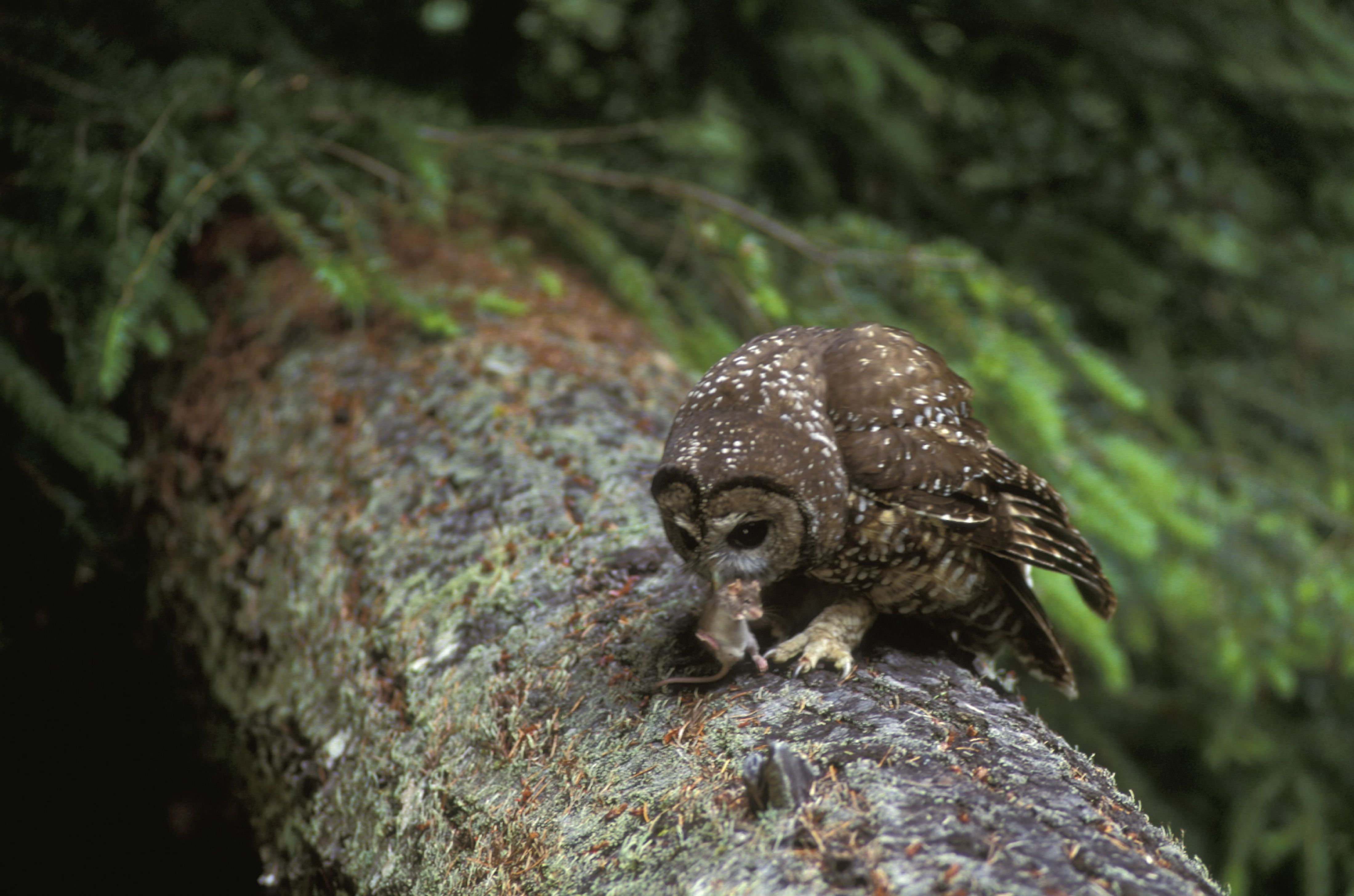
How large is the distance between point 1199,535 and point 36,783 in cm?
400

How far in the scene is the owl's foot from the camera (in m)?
1.89

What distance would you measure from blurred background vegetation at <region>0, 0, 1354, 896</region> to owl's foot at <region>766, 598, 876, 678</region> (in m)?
1.08

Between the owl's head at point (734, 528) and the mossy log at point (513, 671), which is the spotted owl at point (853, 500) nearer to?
the owl's head at point (734, 528)

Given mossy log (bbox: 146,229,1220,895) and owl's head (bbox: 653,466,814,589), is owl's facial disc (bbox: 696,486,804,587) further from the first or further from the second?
mossy log (bbox: 146,229,1220,895)

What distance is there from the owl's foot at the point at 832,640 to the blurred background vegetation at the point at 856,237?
1077 mm

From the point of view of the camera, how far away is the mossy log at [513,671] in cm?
143

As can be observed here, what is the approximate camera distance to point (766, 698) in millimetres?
1792

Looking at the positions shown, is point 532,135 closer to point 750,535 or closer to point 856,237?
point 856,237

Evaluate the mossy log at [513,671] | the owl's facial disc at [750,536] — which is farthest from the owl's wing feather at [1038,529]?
the owl's facial disc at [750,536]

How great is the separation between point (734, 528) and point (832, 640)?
342mm

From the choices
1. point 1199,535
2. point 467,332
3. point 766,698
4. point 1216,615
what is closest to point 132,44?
point 467,332

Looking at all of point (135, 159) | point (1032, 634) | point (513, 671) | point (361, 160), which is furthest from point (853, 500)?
point (135, 159)

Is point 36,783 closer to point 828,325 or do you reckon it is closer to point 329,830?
point 329,830

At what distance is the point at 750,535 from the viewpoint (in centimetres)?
196
